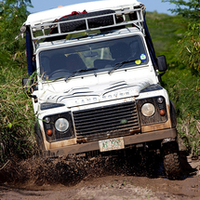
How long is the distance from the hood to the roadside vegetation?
51 centimetres

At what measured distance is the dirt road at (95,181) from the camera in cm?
415

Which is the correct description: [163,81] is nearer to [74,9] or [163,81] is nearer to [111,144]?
[74,9]

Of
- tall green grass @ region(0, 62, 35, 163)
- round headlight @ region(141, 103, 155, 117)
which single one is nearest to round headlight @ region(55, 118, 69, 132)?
tall green grass @ region(0, 62, 35, 163)

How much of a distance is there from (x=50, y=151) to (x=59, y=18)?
2.94 metres

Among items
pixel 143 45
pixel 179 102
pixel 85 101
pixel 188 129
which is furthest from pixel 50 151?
pixel 179 102

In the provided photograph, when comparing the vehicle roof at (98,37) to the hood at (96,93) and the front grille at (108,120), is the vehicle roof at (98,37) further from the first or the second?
the front grille at (108,120)

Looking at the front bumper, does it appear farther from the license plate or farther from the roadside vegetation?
the roadside vegetation

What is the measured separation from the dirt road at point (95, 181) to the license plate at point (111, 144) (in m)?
0.52

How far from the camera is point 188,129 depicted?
20.2ft

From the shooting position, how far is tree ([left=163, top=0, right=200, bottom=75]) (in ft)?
23.6

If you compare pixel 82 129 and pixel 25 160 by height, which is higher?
pixel 82 129

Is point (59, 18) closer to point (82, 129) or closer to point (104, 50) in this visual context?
point (104, 50)

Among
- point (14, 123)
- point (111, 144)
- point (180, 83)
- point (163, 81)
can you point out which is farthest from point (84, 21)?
point (163, 81)

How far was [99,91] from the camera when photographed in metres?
4.73
